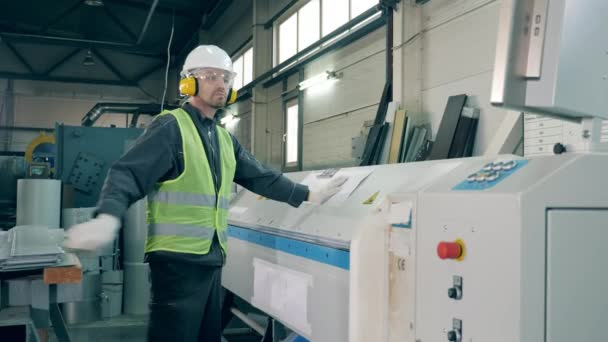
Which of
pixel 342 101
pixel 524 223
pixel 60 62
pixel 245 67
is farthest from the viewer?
pixel 60 62

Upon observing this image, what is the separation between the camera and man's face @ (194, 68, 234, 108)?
2.15 meters

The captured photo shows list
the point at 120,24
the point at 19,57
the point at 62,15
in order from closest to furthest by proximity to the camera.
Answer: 1. the point at 62,15
2. the point at 120,24
3. the point at 19,57

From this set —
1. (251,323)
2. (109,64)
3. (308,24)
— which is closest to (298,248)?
(251,323)

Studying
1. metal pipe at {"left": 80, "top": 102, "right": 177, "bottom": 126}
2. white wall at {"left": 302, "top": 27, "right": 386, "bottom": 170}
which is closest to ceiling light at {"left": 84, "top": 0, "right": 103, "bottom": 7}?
metal pipe at {"left": 80, "top": 102, "right": 177, "bottom": 126}

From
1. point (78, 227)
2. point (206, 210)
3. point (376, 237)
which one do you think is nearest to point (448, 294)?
point (376, 237)

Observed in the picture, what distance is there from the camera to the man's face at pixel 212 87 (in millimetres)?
2148

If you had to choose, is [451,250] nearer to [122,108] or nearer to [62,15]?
[62,15]

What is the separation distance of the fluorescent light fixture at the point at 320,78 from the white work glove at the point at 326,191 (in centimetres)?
278

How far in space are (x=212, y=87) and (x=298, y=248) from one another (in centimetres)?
74

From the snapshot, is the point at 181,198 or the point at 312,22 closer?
the point at 181,198

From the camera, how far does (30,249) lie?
2.30 meters

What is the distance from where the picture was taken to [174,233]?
1950 millimetres

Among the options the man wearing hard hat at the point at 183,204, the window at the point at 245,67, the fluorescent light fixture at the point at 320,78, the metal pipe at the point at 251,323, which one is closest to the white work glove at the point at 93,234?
the man wearing hard hat at the point at 183,204

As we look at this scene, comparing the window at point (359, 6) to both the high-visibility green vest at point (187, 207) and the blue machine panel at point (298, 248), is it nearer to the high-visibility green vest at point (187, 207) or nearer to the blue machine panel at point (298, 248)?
the blue machine panel at point (298, 248)
